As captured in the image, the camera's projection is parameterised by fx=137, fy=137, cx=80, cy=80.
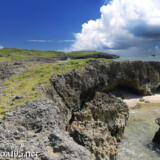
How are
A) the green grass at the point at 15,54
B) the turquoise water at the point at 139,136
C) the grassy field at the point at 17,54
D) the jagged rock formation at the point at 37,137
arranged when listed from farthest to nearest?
the green grass at the point at 15,54 < the grassy field at the point at 17,54 < the turquoise water at the point at 139,136 < the jagged rock formation at the point at 37,137

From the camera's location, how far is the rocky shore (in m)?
8.35

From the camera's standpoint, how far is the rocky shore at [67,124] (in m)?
8.35

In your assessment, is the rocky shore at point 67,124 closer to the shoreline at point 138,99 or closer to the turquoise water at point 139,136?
the turquoise water at point 139,136

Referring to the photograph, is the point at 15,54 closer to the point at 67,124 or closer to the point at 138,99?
the point at 138,99

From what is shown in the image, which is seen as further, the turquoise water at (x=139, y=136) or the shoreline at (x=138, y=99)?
the shoreline at (x=138, y=99)

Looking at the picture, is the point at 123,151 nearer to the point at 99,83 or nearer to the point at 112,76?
the point at 99,83

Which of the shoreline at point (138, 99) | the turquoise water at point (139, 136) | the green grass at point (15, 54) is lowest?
the turquoise water at point (139, 136)

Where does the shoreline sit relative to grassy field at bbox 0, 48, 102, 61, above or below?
below

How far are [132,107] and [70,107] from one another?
23691 millimetres

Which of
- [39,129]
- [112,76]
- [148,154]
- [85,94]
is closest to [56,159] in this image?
[39,129]

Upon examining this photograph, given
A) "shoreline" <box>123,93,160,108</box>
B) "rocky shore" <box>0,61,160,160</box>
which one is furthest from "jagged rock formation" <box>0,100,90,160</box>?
"shoreline" <box>123,93,160,108</box>

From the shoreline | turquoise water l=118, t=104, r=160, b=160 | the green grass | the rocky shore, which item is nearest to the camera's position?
the rocky shore

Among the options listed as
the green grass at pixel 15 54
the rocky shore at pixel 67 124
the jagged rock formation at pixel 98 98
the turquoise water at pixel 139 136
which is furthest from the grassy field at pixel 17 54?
the turquoise water at pixel 139 136

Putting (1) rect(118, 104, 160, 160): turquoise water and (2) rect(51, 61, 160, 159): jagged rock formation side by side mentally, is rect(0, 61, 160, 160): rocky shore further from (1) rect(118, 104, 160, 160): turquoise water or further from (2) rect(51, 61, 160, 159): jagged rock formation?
(1) rect(118, 104, 160, 160): turquoise water
